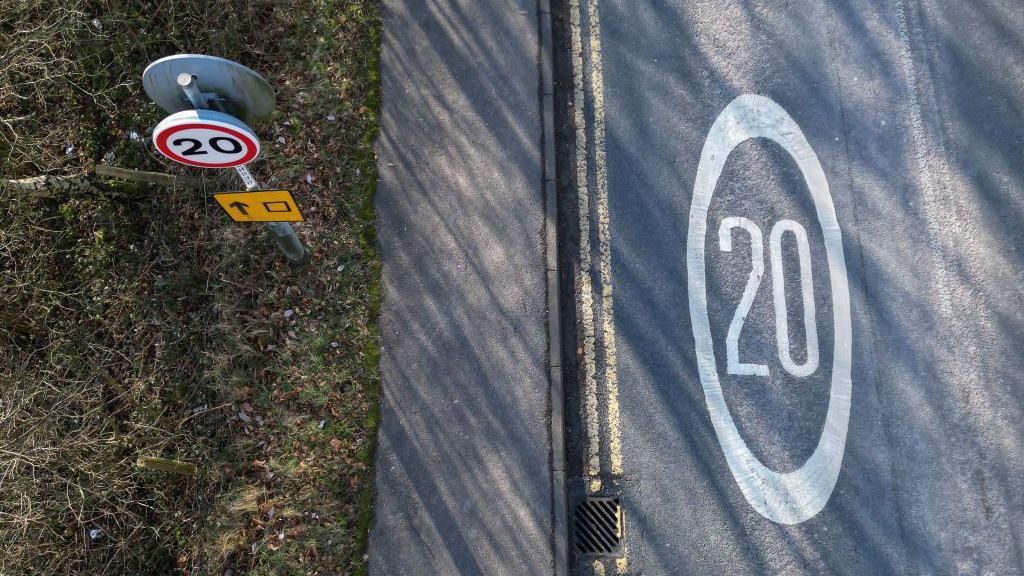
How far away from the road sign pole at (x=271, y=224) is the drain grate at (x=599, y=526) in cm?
365

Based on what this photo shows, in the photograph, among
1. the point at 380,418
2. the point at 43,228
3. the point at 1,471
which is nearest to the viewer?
the point at 1,471

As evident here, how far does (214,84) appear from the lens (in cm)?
375

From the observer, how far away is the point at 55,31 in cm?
612

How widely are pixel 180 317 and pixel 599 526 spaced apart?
4687 mm

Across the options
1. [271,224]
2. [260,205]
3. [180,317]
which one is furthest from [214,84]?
[180,317]

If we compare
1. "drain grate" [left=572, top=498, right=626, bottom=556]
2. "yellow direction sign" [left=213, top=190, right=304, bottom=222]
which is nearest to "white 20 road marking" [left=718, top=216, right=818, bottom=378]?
"drain grate" [left=572, top=498, right=626, bottom=556]

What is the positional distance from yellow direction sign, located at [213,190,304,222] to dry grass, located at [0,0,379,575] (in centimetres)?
146

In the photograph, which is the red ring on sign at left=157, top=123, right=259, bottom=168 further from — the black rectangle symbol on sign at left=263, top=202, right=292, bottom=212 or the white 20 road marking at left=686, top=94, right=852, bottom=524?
the white 20 road marking at left=686, top=94, right=852, bottom=524

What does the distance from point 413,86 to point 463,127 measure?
28.7 inches

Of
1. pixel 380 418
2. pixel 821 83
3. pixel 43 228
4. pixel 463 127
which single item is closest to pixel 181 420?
pixel 380 418

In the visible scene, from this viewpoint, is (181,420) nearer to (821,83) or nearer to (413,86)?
(413,86)

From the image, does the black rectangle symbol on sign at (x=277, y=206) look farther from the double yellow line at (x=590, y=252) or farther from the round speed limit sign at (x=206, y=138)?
the double yellow line at (x=590, y=252)

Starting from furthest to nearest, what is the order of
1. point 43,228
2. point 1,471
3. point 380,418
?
point 43,228, point 380,418, point 1,471

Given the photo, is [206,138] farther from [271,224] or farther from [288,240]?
[288,240]
